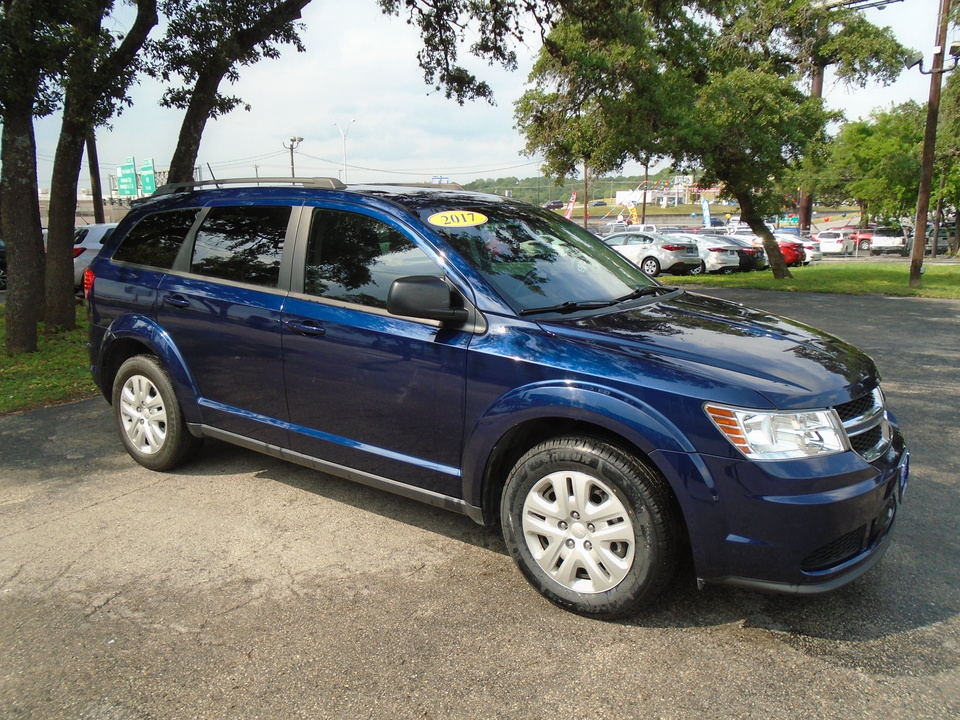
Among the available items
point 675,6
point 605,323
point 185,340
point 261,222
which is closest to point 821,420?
point 605,323

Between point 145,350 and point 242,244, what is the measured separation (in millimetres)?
1233

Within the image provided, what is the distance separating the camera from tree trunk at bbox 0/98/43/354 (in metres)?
8.55

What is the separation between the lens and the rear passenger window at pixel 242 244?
4227mm

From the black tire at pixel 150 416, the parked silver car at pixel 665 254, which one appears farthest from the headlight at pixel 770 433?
the parked silver car at pixel 665 254

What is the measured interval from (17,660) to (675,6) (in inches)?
607

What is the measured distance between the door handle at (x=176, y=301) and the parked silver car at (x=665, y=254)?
20.8 m

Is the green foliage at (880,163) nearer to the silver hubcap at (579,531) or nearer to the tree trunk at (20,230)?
the tree trunk at (20,230)

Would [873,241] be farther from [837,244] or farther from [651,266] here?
[651,266]

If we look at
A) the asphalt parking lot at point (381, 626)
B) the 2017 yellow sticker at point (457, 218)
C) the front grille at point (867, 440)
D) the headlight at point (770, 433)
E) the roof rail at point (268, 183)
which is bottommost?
the asphalt parking lot at point (381, 626)

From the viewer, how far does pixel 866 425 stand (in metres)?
3.07

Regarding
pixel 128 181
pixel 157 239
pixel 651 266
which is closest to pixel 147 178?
pixel 128 181

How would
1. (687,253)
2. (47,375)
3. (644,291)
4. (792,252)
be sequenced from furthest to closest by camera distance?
(792,252) < (687,253) < (47,375) < (644,291)

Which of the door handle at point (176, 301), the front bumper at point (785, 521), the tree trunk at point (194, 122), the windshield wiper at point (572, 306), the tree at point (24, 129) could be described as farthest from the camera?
the tree trunk at point (194, 122)

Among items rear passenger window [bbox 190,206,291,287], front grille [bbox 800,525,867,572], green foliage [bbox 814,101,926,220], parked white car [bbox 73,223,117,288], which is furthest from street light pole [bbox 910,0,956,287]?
green foliage [bbox 814,101,926,220]
